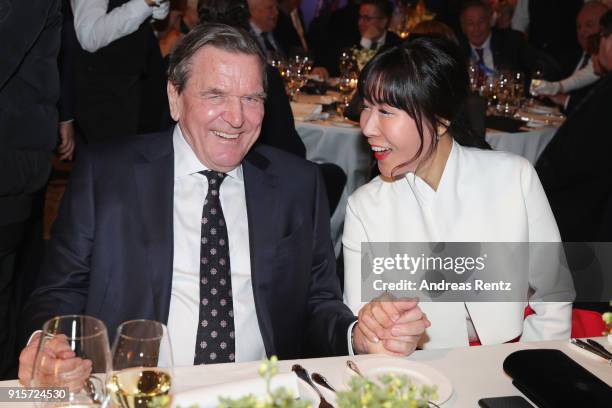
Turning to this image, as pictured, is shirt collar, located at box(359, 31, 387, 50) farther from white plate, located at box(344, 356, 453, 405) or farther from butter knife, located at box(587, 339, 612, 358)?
white plate, located at box(344, 356, 453, 405)

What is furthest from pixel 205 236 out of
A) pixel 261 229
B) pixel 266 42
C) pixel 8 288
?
pixel 266 42

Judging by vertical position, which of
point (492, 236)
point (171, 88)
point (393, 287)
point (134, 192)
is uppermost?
point (171, 88)

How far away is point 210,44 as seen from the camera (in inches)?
87.7

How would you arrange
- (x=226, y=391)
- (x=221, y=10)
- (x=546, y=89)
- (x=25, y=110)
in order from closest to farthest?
1. (x=226, y=391)
2. (x=25, y=110)
3. (x=221, y=10)
4. (x=546, y=89)

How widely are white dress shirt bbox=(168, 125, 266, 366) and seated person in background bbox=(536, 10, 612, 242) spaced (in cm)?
207

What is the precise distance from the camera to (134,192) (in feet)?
7.20

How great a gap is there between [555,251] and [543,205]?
15 cm

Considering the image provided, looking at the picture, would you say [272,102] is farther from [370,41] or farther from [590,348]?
[370,41]

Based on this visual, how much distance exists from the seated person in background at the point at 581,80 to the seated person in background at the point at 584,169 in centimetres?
174

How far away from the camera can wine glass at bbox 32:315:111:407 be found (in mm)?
1262

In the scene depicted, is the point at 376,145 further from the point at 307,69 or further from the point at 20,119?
the point at 307,69

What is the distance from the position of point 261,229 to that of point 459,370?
0.77 m

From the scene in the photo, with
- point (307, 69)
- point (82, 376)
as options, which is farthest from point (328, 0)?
point (82, 376)

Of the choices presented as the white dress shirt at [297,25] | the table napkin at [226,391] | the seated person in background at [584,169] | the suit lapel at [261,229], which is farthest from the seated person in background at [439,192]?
the white dress shirt at [297,25]
